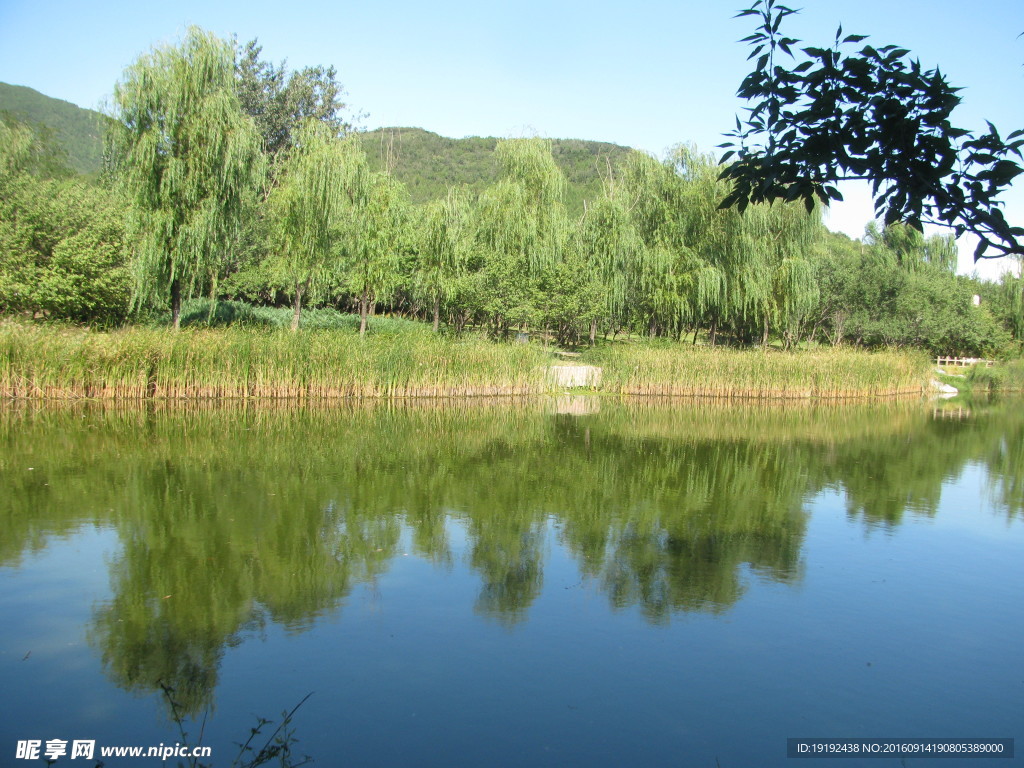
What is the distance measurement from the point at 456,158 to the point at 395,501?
72071mm

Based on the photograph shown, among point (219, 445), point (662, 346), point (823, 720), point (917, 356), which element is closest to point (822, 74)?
point (823, 720)

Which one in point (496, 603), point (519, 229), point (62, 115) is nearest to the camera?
point (496, 603)

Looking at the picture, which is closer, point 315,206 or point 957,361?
point 315,206

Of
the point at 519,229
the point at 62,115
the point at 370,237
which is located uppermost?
the point at 62,115

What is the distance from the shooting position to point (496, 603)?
6.17 m

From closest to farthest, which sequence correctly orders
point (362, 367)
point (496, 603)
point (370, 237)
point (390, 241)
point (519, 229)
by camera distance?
point (496, 603) < point (362, 367) < point (370, 237) < point (390, 241) < point (519, 229)

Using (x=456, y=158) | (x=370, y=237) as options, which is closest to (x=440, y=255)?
(x=370, y=237)

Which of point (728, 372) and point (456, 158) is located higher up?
point (456, 158)

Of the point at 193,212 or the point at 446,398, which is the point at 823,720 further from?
the point at 193,212

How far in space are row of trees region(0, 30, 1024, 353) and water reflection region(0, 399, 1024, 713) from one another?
6.93 metres

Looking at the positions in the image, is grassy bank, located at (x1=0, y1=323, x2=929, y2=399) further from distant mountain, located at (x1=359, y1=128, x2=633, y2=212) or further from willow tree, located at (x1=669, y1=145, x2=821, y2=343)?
distant mountain, located at (x1=359, y1=128, x2=633, y2=212)

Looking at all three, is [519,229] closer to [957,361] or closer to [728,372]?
[728,372]

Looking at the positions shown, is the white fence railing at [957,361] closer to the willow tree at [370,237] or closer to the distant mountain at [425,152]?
the distant mountain at [425,152]

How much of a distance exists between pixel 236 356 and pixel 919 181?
17.5m
